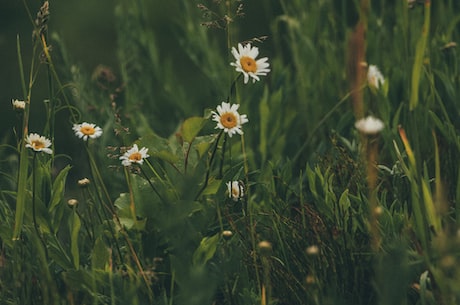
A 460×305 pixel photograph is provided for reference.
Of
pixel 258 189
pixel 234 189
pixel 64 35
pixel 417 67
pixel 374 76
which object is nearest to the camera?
pixel 417 67

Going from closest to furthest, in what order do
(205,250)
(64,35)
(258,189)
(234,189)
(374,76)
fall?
(205,250), (234,189), (258,189), (374,76), (64,35)

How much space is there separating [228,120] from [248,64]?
0.12 m

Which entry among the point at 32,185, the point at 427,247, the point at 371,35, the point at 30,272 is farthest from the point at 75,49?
the point at 427,247

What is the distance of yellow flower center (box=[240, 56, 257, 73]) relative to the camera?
1.52m

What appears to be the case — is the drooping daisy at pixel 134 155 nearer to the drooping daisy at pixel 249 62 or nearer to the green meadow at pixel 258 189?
the green meadow at pixel 258 189

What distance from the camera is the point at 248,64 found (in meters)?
1.53

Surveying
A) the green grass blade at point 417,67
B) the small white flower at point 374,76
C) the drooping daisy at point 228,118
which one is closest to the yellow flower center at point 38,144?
the drooping daisy at point 228,118

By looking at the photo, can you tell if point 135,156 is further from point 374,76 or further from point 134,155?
point 374,76

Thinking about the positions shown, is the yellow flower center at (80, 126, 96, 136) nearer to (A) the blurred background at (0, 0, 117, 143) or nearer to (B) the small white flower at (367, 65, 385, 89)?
(B) the small white flower at (367, 65, 385, 89)

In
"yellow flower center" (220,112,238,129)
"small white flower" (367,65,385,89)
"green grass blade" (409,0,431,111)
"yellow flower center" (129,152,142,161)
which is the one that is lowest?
"yellow flower center" (129,152,142,161)

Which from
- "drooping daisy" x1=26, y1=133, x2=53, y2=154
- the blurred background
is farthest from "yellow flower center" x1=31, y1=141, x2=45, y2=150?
the blurred background

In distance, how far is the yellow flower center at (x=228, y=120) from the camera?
149 centimetres

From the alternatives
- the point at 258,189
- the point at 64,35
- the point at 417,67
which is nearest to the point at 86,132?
the point at 258,189

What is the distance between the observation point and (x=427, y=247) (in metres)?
1.34
